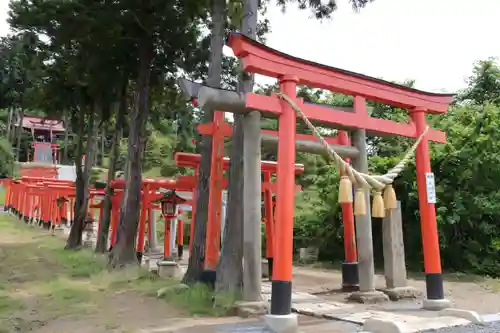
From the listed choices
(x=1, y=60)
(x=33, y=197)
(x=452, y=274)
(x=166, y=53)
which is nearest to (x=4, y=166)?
(x=33, y=197)

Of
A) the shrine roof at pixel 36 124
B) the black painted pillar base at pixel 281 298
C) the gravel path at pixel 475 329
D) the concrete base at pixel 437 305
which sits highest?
the shrine roof at pixel 36 124

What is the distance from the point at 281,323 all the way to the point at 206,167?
16.7 ft

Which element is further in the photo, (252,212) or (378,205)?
(252,212)

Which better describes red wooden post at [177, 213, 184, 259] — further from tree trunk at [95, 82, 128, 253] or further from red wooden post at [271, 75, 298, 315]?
red wooden post at [271, 75, 298, 315]

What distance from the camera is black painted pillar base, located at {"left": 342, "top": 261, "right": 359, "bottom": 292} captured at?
400 inches

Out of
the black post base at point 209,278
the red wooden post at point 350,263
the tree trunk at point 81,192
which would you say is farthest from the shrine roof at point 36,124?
the red wooden post at point 350,263

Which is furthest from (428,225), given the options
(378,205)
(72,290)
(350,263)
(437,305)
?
(72,290)

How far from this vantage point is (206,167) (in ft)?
34.1

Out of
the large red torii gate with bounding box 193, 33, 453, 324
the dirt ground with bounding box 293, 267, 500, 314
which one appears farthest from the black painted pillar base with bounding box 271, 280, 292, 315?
the dirt ground with bounding box 293, 267, 500, 314

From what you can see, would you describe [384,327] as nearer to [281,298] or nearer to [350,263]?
[281,298]

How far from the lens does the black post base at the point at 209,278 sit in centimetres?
880

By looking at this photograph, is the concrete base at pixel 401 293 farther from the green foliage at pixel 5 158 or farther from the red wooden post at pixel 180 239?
the green foliage at pixel 5 158

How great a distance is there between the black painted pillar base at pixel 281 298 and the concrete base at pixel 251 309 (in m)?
1.08

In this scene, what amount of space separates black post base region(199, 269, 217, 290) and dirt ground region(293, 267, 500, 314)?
2.31 metres
